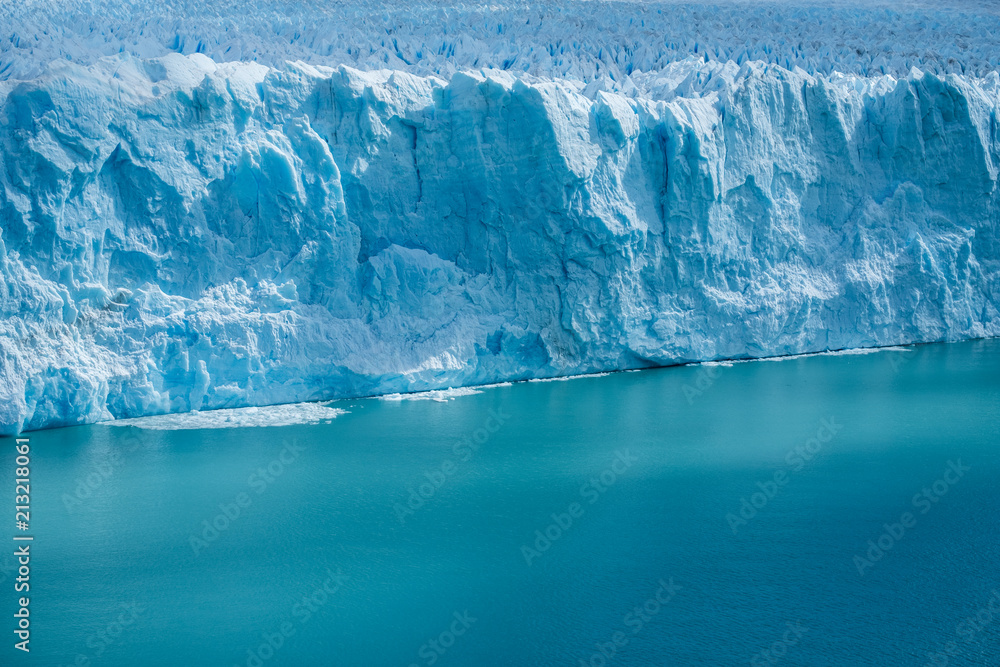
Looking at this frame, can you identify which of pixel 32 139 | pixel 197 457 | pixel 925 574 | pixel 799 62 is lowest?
pixel 197 457

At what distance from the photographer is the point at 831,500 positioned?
6.79m

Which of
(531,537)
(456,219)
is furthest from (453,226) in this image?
(531,537)

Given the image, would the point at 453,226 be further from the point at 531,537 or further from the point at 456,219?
the point at 531,537

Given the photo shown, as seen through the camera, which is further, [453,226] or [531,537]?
[453,226]

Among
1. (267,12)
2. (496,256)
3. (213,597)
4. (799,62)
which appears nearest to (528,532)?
(213,597)

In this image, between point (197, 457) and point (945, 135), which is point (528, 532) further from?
point (945, 135)

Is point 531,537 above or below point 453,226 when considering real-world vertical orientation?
below

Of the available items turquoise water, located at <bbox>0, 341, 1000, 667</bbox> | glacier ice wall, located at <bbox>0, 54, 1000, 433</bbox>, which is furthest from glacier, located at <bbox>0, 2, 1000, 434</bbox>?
turquoise water, located at <bbox>0, 341, 1000, 667</bbox>

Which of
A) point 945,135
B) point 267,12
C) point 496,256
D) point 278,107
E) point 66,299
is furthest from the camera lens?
point 945,135

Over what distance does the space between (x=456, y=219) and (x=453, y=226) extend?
0.08 m

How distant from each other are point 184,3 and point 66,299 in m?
4.37

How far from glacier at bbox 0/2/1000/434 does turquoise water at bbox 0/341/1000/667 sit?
2.80ft

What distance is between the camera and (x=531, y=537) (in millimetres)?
6191

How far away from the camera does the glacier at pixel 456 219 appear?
8.65m
